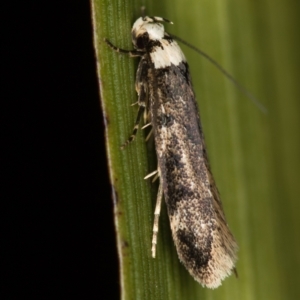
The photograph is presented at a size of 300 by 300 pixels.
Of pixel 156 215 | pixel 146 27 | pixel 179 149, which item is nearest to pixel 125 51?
pixel 146 27

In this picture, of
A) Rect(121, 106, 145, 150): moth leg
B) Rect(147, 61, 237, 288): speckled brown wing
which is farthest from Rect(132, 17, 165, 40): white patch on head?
Rect(121, 106, 145, 150): moth leg

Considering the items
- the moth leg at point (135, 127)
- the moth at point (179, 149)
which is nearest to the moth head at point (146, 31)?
the moth at point (179, 149)

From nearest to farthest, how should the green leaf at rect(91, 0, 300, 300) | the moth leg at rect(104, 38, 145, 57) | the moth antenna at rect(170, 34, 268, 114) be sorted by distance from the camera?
the moth leg at rect(104, 38, 145, 57) < the green leaf at rect(91, 0, 300, 300) < the moth antenna at rect(170, 34, 268, 114)

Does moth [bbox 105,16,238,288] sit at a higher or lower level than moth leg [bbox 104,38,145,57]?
lower

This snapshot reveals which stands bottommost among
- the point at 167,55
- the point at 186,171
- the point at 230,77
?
the point at 186,171

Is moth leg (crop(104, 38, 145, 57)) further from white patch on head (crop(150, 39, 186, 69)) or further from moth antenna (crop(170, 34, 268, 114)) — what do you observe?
moth antenna (crop(170, 34, 268, 114))

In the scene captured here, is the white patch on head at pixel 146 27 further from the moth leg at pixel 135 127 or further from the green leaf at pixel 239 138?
the moth leg at pixel 135 127

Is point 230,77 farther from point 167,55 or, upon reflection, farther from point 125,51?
point 125,51

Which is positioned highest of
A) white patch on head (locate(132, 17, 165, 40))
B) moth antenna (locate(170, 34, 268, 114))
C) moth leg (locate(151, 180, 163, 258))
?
white patch on head (locate(132, 17, 165, 40))
